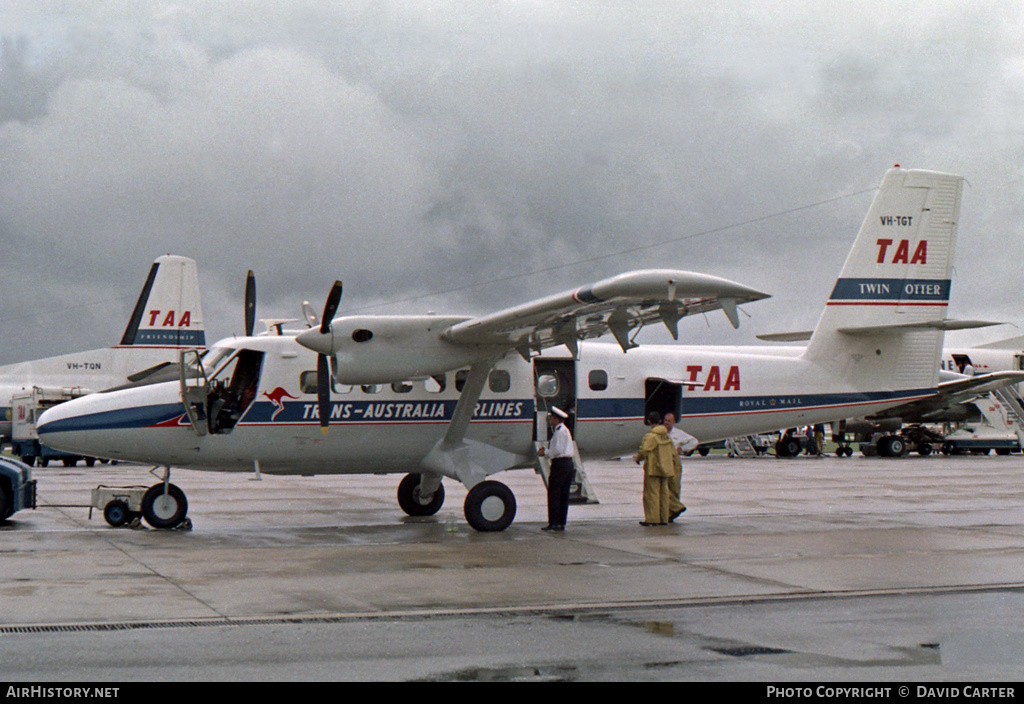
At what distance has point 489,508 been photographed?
1480 cm

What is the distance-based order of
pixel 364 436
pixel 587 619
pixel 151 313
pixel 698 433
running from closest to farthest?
pixel 587 619 < pixel 364 436 < pixel 698 433 < pixel 151 313

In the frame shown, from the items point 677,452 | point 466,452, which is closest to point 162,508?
point 466,452

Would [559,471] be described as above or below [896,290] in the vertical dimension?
below

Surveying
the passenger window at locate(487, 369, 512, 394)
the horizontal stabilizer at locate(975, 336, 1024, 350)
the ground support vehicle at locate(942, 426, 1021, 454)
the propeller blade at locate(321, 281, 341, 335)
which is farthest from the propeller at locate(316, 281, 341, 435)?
the horizontal stabilizer at locate(975, 336, 1024, 350)

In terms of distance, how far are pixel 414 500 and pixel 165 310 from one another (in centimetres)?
2499

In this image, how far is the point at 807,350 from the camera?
18109mm

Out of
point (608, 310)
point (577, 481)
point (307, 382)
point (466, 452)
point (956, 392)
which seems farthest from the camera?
point (956, 392)

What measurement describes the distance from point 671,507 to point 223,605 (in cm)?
861

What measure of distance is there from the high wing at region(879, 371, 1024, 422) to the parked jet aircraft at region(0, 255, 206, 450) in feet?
84.6

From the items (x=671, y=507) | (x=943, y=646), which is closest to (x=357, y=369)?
(x=671, y=507)

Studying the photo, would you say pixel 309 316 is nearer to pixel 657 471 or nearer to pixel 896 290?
pixel 657 471

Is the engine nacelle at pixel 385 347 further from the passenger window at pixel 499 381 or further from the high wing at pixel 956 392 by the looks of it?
the high wing at pixel 956 392
